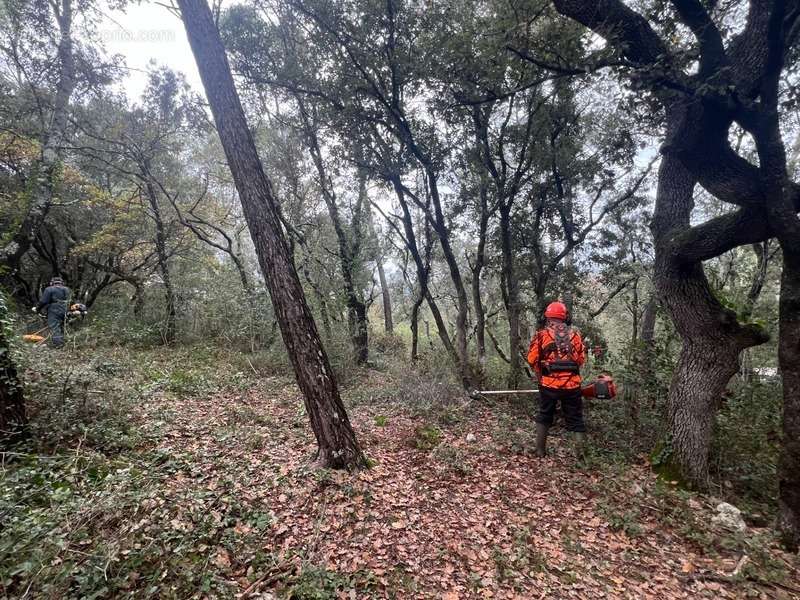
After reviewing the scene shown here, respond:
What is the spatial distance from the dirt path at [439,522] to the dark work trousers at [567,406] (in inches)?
22.0

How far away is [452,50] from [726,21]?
342 cm

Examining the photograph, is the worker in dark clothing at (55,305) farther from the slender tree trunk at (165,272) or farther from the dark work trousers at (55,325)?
the slender tree trunk at (165,272)

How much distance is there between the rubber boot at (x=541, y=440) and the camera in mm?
4977

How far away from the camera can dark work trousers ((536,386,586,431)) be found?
482cm

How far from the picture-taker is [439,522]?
3.52 m

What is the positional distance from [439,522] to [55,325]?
9200mm

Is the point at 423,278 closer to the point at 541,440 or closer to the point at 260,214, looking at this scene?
the point at 541,440

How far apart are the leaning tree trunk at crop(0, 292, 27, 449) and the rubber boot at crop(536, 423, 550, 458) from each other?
19.5 ft

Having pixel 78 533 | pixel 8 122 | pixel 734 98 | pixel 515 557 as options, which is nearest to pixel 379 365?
pixel 515 557

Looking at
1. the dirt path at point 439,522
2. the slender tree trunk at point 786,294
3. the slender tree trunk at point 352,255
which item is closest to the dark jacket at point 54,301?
the dirt path at point 439,522

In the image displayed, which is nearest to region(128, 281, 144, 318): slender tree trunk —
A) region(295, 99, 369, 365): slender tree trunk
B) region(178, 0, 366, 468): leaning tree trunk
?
region(295, 99, 369, 365): slender tree trunk

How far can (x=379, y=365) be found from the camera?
10180 millimetres

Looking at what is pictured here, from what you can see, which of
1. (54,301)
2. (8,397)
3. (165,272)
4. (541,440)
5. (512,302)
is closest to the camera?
(8,397)

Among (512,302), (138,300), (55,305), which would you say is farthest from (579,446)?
(138,300)
